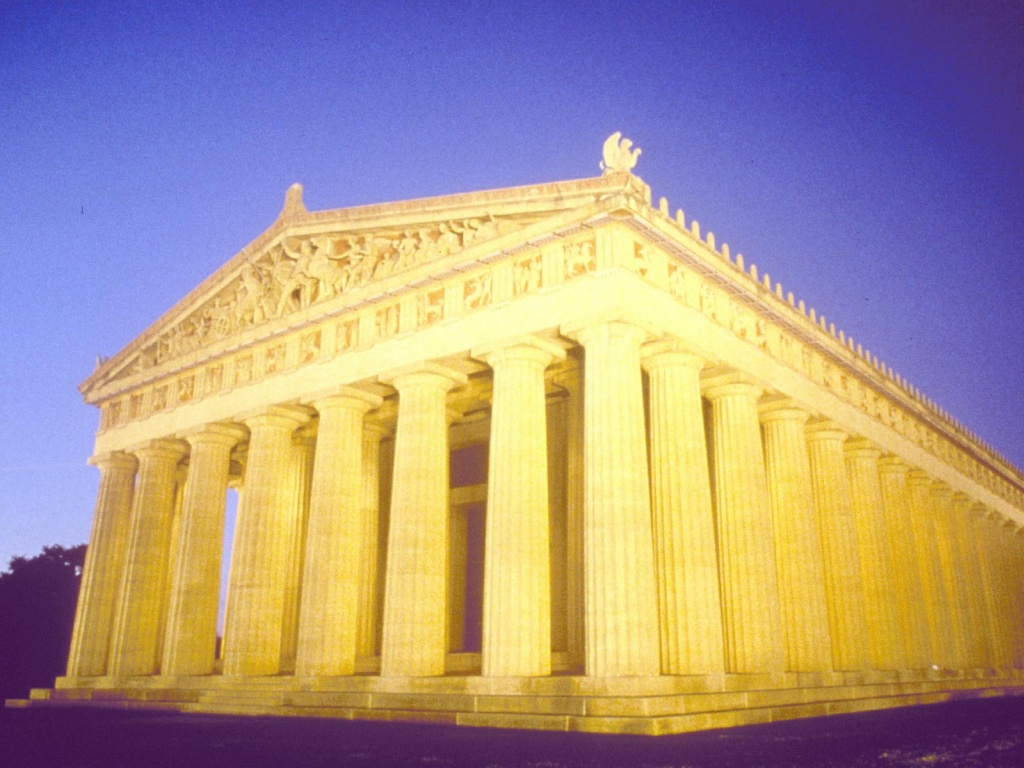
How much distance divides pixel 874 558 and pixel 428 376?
17.3m

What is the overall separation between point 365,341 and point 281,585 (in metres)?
8.43

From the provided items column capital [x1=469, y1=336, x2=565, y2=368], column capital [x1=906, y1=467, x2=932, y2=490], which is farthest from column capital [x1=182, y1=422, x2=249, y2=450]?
column capital [x1=906, y1=467, x2=932, y2=490]

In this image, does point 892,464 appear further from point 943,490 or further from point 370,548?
point 370,548

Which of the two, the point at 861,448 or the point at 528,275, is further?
the point at 861,448

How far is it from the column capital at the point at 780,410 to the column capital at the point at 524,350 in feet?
25.9

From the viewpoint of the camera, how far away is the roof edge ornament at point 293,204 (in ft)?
95.9

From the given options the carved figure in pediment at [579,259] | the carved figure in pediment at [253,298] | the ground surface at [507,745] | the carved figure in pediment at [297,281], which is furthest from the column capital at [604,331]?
the carved figure in pediment at [253,298]

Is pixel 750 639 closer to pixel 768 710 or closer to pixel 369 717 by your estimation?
pixel 768 710

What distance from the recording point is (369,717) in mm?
19797

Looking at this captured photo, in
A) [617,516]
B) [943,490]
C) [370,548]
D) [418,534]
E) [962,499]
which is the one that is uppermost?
[943,490]

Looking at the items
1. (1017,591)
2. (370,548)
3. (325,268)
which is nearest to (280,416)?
(325,268)

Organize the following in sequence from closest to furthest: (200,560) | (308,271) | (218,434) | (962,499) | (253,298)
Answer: (308,271) < (200,560) < (218,434) < (253,298) < (962,499)

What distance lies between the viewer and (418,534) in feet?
73.1

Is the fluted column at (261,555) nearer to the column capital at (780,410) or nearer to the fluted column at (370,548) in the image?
the fluted column at (370,548)
